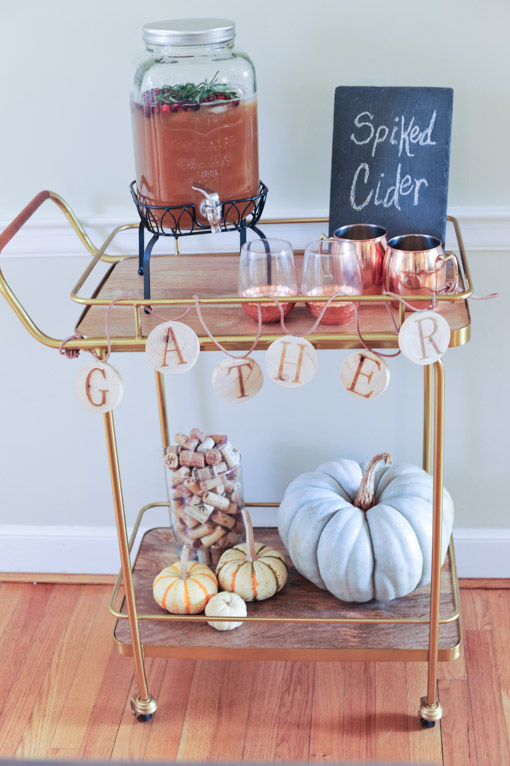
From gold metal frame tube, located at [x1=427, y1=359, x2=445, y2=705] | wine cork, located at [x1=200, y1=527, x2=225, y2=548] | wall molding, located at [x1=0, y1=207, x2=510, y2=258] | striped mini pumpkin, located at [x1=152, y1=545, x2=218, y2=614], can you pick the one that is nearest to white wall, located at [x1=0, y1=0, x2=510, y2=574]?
wall molding, located at [x1=0, y1=207, x2=510, y2=258]

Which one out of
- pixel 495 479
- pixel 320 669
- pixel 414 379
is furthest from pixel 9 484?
pixel 495 479

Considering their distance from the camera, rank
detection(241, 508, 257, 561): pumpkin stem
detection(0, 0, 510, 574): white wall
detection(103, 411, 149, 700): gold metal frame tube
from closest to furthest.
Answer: detection(103, 411, 149, 700): gold metal frame tube < detection(0, 0, 510, 574): white wall < detection(241, 508, 257, 561): pumpkin stem

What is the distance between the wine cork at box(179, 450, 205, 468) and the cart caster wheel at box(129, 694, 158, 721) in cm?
46

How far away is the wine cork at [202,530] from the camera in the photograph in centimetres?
171

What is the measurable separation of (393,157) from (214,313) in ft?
1.31

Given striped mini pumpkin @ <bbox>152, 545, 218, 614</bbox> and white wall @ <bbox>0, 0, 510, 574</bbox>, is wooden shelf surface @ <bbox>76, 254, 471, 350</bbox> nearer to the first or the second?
white wall @ <bbox>0, 0, 510, 574</bbox>

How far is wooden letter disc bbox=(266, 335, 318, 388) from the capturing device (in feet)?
3.91

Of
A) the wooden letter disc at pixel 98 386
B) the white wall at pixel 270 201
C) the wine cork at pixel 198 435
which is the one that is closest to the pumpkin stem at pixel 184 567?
the wine cork at pixel 198 435

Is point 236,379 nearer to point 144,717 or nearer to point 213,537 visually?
point 213,537

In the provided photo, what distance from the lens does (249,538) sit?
5.30ft

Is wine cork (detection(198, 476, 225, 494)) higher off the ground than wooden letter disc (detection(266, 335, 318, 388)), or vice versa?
wooden letter disc (detection(266, 335, 318, 388))

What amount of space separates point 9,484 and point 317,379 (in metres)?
0.79

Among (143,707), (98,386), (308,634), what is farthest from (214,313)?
(143,707)

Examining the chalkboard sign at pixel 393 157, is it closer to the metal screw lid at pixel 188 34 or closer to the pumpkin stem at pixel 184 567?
the metal screw lid at pixel 188 34
